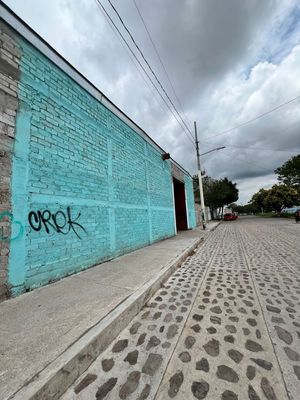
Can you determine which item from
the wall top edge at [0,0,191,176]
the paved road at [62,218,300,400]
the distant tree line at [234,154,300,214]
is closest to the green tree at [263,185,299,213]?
the distant tree line at [234,154,300,214]

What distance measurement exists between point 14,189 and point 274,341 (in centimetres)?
444

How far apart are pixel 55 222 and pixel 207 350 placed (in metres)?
3.53

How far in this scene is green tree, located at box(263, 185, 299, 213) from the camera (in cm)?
3853

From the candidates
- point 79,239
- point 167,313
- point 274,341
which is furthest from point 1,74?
point 274,341

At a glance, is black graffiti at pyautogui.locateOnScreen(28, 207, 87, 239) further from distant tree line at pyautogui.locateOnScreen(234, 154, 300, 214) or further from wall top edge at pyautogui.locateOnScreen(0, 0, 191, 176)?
distant tree line at pyautogui.locateOnScreen(234, 154, 300, 214)

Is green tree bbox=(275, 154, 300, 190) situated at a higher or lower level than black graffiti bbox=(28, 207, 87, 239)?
higher

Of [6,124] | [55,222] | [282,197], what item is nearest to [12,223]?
[55,222]

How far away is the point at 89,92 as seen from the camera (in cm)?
550

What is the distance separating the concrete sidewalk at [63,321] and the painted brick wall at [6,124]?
85 centimetres

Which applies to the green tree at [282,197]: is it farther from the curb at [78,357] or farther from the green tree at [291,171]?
the curb at [78,357]

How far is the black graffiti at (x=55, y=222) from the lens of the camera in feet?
12.2

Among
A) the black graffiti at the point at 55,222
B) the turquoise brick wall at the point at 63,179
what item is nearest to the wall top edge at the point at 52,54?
the turquoise brick wall at the point at 63,179

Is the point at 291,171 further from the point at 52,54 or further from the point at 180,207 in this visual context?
the point at 52,54

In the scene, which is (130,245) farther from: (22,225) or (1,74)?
(1,74)
